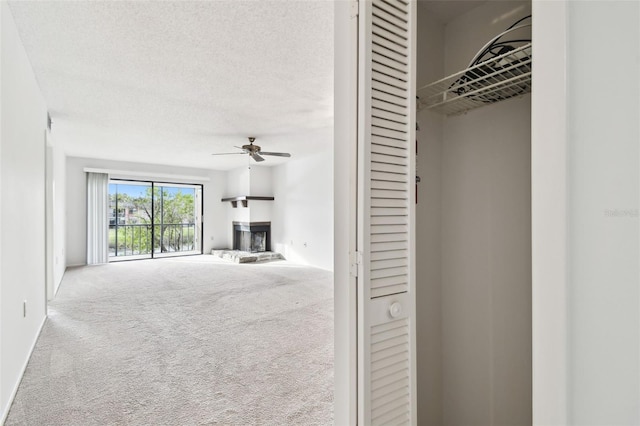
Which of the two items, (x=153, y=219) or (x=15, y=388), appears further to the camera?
(x=153, y=219)

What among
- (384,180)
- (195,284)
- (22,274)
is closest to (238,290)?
(195,284)

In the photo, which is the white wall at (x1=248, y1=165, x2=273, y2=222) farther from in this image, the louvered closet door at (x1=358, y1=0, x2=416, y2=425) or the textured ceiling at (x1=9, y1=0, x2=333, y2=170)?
the louvered closet door at (x1=358, y1=0, x2=416, y2=425)

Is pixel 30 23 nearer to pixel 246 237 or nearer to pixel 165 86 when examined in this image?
pixel 165 86

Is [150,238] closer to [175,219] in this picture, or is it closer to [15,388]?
[175,219]

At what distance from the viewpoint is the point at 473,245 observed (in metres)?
1.54

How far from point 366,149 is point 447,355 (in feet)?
3.71

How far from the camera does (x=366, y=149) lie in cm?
111

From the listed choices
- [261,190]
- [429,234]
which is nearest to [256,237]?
[261,190]

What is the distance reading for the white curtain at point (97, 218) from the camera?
7.42 metres

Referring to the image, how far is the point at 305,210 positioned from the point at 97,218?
4.70 meters

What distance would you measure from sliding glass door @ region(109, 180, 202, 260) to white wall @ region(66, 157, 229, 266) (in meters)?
0.26

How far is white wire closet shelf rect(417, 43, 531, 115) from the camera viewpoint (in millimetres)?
1177

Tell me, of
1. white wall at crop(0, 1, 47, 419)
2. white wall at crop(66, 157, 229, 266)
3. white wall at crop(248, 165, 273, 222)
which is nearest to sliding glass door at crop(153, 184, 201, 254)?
white wall at crop(66, 157, 229, 266)

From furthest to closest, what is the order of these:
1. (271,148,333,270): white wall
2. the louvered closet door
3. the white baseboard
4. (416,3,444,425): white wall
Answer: (271,148,333,270): white wall, the white baseboard, (416,3,444,425): white wall, the louvered closet door
